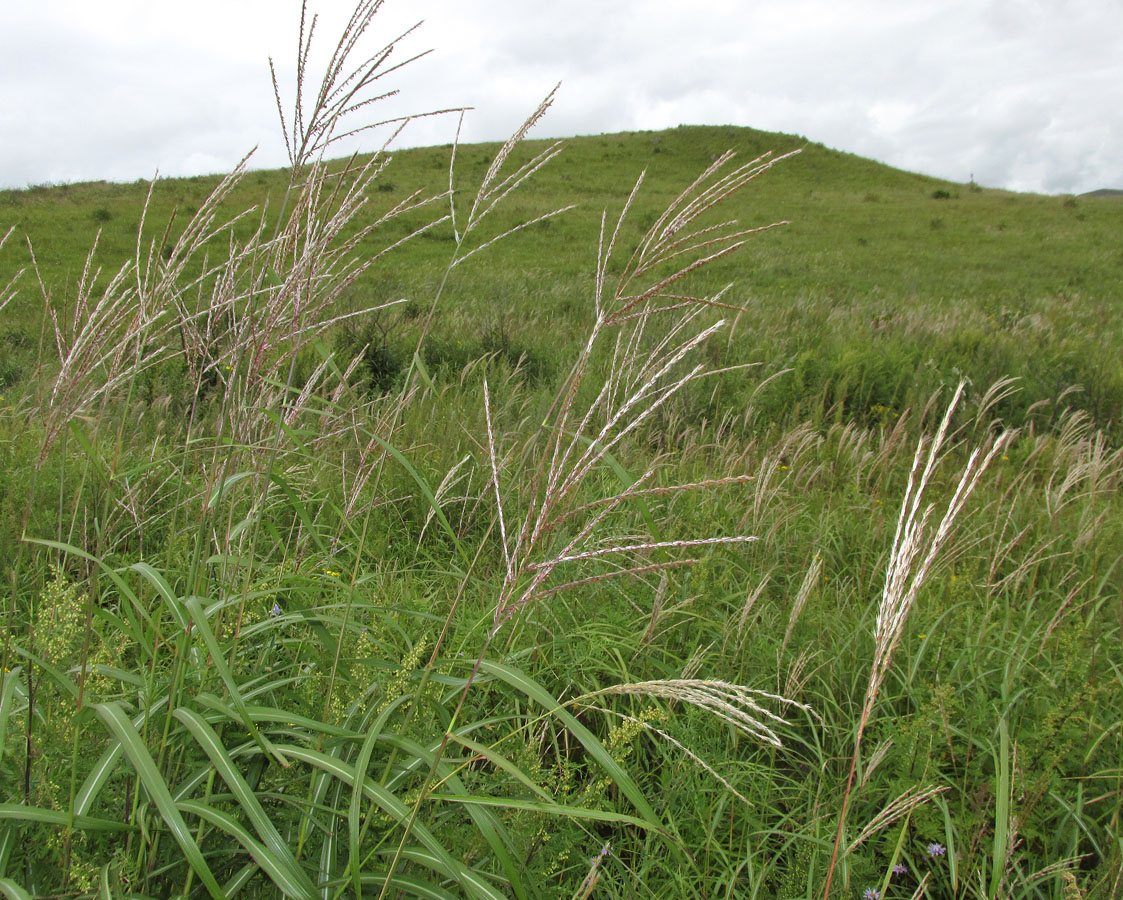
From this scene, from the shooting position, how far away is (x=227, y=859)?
123 cm

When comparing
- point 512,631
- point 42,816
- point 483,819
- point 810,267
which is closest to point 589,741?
point 483,819

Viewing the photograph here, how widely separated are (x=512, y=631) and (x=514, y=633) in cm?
19

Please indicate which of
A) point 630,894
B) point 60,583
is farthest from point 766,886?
point 60,583

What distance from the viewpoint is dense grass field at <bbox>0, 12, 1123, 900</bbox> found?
1044mm

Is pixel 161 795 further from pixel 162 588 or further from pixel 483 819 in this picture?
pixel 483 819

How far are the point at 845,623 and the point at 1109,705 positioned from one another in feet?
2.38

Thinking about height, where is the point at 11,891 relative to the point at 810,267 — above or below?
below

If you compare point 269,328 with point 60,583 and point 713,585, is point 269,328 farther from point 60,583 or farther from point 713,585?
point 713,585

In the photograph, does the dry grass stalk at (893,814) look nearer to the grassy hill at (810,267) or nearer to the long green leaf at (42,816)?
the long green leaf at (42,816)

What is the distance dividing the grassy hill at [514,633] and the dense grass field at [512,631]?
2cm

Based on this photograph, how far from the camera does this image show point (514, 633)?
1.42 metres

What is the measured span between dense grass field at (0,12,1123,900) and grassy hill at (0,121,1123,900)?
0.05ft

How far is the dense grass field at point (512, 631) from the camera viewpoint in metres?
1.04

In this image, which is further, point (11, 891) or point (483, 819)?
point (483, 819)
